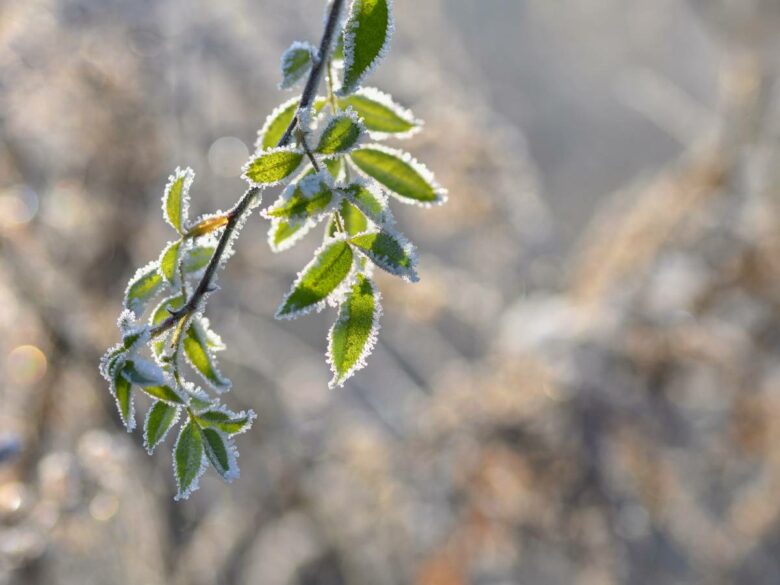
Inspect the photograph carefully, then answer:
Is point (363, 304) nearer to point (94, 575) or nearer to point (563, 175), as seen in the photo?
point (94, 575)

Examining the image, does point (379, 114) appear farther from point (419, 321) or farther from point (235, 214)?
point (419, 321)

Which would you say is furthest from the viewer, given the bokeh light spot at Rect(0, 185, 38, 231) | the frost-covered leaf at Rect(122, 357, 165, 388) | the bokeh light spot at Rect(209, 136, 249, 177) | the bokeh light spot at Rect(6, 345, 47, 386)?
the bokeh light spot at Rect(209, 136, 249, 177)

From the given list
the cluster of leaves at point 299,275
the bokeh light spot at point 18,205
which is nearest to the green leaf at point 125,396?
the cluster of leaves at point 299,275

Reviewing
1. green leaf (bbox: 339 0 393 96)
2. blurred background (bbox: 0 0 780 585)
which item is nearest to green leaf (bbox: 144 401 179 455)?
green leaf (bbox: 339 0 393 96)

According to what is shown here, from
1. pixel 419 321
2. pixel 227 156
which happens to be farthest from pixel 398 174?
pixel 419 321

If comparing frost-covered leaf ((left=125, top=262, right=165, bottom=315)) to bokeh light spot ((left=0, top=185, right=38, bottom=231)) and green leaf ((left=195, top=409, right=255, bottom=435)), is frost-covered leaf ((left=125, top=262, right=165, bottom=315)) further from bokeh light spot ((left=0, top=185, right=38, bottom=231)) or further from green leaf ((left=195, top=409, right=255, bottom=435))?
bokeh light spot ((left=0, top=185, right=38, bottom=231))

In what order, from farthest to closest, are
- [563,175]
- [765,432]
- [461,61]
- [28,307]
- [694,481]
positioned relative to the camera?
[563,175]
[694,481]
[461,61]
[765,432]
[28,307]

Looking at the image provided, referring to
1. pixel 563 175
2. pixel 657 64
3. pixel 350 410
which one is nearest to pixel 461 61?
pixel 350 410
